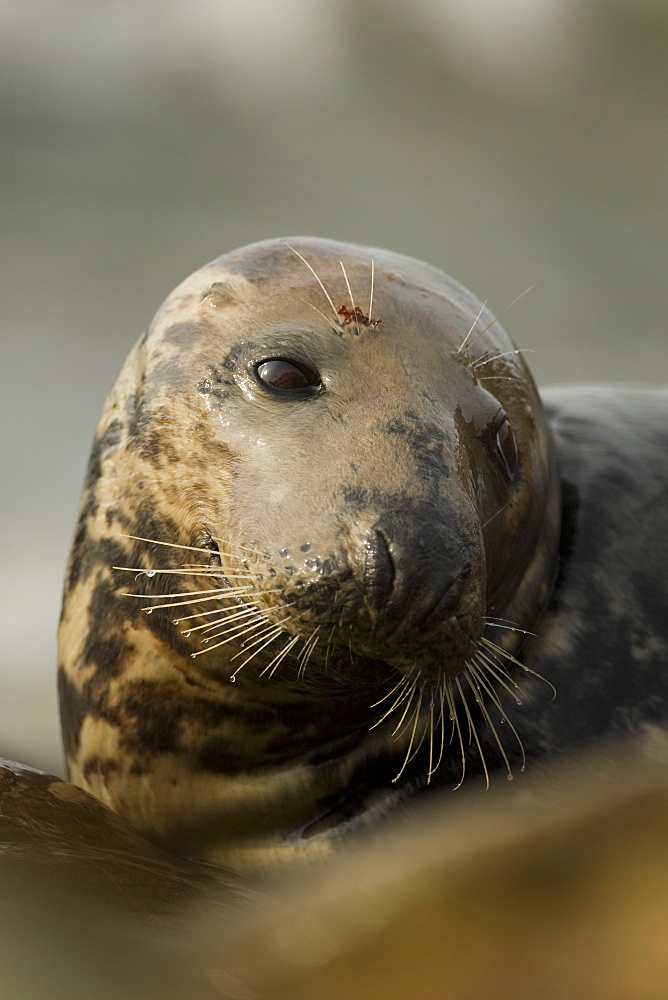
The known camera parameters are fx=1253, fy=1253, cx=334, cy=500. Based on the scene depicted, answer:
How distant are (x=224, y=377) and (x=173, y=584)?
46cm

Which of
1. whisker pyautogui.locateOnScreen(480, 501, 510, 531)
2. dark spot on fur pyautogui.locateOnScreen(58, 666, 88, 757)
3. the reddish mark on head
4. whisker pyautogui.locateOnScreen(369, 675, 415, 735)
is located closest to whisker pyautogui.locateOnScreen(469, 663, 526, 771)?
whisker pyautogui.locateOnScreen(369, 675, 415, 735)

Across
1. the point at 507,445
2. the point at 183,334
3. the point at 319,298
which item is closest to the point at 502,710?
the point at 507,445

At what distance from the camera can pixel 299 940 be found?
153cm

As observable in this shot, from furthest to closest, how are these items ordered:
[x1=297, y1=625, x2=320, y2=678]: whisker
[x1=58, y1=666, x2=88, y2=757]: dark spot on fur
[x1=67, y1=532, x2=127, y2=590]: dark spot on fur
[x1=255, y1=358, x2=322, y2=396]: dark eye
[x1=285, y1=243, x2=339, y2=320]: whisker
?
[x1=58, y1=666, x2=88, y2=757]: dark spot on fur < [x1=67, y1=532, x2=127, y2=590]: dark spot on fur < [x1=285, y1=243, x2=339, y2=320]: whisker < [x1=255, y1=358, x2=322, y2=396]: dark eye < [x1=297, y1=625, x2=320, y2=678]: whisker

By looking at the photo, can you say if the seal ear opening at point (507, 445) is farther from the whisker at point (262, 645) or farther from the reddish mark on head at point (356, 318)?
the whisker at point (262, 645)

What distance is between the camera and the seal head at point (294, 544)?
227cm

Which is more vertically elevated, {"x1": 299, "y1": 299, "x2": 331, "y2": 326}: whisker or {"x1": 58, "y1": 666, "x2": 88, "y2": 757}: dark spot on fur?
{"x1": 299, "y1": 299, "x2": 331, "y2": 326}: whisker

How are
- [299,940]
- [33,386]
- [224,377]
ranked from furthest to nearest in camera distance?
1. [33,386]
2. [224,377]
3. [299,940]

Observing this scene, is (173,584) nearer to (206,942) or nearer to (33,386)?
(206,942)

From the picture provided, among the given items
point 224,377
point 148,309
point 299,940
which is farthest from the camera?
point 148,309

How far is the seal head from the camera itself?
227cm

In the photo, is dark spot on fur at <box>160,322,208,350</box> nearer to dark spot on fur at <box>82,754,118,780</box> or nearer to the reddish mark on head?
the reddish mark on head

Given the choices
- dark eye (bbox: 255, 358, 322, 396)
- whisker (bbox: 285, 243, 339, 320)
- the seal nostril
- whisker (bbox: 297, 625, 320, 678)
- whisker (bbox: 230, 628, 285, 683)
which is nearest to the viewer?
the seal nostril

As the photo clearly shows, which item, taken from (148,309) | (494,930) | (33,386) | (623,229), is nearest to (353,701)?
(494,930)
